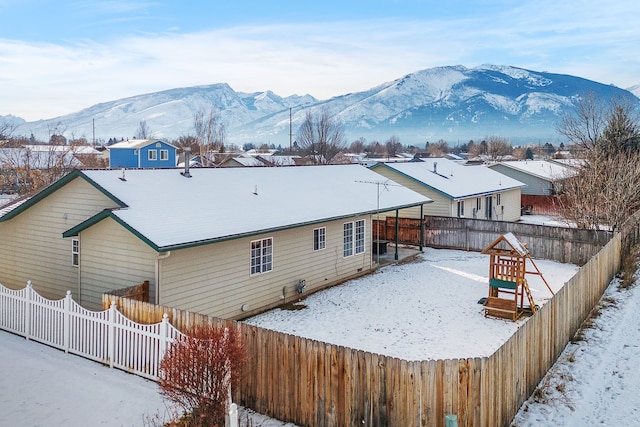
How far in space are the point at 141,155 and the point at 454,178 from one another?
132 feet

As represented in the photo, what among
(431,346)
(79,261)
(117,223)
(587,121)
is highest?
(587,121)

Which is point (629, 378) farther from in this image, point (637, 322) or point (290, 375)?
point (290, 375)

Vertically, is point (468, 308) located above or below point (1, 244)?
below

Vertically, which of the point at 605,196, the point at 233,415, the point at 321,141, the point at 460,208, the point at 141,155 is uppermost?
the point at 321,141

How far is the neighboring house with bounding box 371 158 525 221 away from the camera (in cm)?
3108

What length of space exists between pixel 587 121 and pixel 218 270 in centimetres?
3386

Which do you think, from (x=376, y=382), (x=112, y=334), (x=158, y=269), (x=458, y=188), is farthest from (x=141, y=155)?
(x=376, y=382)

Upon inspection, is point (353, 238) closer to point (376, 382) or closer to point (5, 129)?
point (376, 382)

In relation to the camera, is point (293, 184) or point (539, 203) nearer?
point (293, 184)

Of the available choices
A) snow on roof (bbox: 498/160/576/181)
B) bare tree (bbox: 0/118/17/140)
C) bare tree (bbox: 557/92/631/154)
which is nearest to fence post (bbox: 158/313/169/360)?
bare tree (bbox: 557/92/631/154)

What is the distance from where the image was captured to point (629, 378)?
1097 centimetres

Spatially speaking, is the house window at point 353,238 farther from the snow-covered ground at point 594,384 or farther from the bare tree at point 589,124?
the bare tree at point 589,124

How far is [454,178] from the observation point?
3569 centimetres

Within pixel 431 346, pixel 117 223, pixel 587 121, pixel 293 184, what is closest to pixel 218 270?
pixel 117 223
